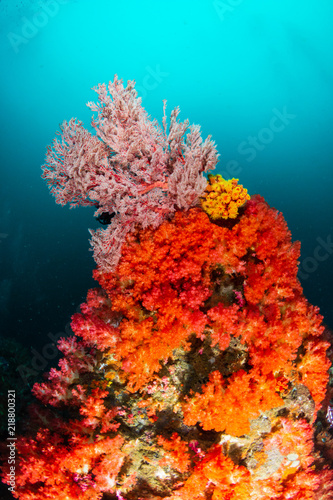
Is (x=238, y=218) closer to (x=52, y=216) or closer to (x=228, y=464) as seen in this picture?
(x=228, y=464)

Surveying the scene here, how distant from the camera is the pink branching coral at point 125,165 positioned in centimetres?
466

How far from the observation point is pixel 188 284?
188 inches

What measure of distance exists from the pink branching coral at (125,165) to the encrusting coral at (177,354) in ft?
0.09

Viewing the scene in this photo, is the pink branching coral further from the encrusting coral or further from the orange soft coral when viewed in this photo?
the orange soft coral

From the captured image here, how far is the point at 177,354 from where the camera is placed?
16.3 feet

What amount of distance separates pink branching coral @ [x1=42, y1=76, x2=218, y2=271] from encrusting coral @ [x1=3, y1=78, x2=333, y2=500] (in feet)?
0.09

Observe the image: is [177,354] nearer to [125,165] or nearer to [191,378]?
[191,378]

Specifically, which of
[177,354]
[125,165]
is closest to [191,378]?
[177,354]

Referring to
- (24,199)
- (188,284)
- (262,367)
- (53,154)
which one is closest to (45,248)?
(24,199)

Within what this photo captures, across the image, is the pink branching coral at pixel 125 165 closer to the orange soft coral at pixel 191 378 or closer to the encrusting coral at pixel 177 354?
the encrusting coral at pixel 177 354

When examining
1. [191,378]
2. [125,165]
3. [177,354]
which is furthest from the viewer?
[125,165]

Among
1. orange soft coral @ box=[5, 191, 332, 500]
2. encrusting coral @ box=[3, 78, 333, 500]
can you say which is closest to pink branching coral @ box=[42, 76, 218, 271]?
→ encrusting coral @ box=[3, 78, 333, 500]

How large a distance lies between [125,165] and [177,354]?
3845 mm

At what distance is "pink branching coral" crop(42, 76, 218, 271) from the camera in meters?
4.66
